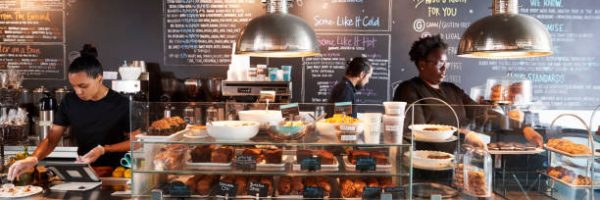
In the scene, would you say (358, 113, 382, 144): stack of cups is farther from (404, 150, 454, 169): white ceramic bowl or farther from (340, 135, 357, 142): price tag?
(404, 150, 454, 169): white ceramic bowl

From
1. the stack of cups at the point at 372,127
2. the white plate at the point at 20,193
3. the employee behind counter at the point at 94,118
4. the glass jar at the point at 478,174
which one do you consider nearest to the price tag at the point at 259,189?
the stack of cups at the point at 372,127

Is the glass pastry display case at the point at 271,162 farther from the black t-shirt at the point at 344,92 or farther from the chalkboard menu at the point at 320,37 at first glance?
the chalkboard menu at the point at 320,37

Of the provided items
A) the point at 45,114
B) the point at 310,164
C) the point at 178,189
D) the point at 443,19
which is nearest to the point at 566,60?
the point at 443,19

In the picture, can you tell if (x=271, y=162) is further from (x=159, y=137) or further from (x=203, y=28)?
(x=203, y=28)

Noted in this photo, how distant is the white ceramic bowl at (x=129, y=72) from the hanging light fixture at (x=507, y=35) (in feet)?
11.3

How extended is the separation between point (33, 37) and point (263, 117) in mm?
4162

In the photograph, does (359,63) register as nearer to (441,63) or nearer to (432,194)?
(441,63)

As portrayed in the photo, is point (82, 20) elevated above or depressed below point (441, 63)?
above

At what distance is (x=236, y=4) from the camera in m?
5.28

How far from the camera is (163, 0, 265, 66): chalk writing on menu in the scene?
17.4 feet

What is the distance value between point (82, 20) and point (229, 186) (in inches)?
157

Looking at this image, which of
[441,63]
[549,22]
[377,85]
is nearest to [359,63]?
[377,85]

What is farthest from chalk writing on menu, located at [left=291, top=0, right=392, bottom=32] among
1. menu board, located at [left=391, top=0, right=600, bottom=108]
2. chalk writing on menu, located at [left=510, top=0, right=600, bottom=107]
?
chalk writing on menu, located at [left=510, top=0, right=600, bottom=107]

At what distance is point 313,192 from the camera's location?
2.17 m
